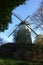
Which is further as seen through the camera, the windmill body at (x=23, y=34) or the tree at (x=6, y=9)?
the windmill body at (x=23, y=34)

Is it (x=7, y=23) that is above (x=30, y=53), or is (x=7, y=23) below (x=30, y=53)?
above

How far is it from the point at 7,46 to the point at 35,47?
4742mm

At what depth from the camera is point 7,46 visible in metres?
42.8

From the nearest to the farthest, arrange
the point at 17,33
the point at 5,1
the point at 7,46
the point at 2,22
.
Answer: the point at 5,1, the point at 2,22, the point at 7,46, the point at 17,33

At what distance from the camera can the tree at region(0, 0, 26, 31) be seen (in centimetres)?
2730

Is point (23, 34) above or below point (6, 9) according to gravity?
above

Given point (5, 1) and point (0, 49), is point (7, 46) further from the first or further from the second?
point (5, 1)

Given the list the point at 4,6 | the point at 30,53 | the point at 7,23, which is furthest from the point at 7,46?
the point at 4,6

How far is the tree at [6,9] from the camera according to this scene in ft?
89.6

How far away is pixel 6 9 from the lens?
2848 cm

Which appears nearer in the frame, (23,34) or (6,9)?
(6,9)

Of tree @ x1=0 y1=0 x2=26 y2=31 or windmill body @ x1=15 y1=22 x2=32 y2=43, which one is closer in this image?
tree @ x1=0 y1=0 x2=26 y2=31

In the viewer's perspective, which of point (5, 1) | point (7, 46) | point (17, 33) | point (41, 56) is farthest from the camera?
point (17, 33)

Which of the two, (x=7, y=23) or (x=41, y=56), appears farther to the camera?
(x=41, y=56)
